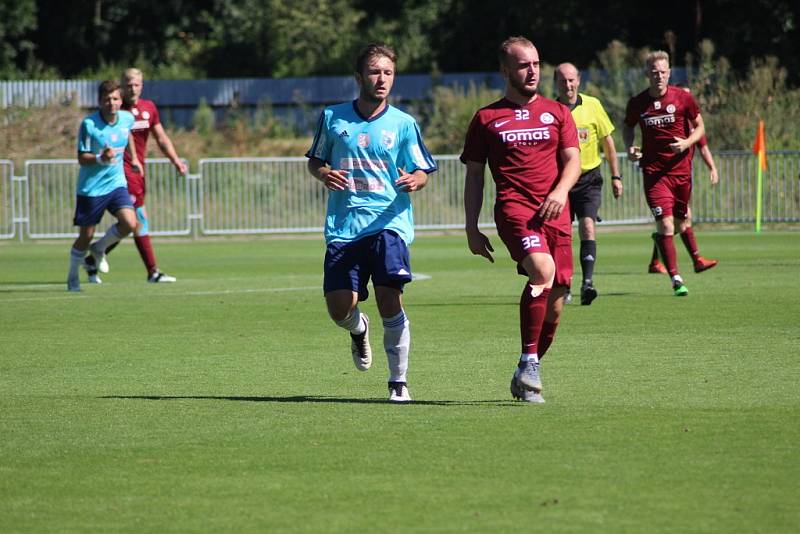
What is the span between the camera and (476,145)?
8.38 meters

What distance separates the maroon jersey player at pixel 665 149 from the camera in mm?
14930

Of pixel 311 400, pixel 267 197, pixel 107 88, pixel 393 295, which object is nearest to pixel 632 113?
pixel 107 88

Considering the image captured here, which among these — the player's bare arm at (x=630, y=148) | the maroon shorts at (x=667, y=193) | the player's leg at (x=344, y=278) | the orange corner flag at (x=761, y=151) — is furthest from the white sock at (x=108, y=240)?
the orange corner flag at (x=761, y=151)

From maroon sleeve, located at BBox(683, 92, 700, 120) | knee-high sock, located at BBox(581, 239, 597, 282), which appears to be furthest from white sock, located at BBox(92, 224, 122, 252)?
maroon sleeve, located at BBox(683, 92, 700, 120)

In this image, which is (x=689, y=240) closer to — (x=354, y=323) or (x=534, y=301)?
(x=354, y=323)

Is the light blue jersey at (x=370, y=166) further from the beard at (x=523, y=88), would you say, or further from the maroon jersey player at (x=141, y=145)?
the maroon jersey player at (x=141, y=145)

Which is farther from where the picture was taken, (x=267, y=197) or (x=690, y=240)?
(x=267, y=197)

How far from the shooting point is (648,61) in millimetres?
14844

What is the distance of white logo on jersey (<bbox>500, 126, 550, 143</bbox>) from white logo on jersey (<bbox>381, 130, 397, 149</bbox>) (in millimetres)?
631

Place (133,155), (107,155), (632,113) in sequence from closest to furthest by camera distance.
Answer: (632,113) < (107,155) < (133,155)

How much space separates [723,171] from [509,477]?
996 inches

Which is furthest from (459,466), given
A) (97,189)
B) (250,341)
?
(97,189)

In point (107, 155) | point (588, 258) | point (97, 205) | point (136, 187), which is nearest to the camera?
point (588, 258)

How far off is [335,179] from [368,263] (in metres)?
0.53
